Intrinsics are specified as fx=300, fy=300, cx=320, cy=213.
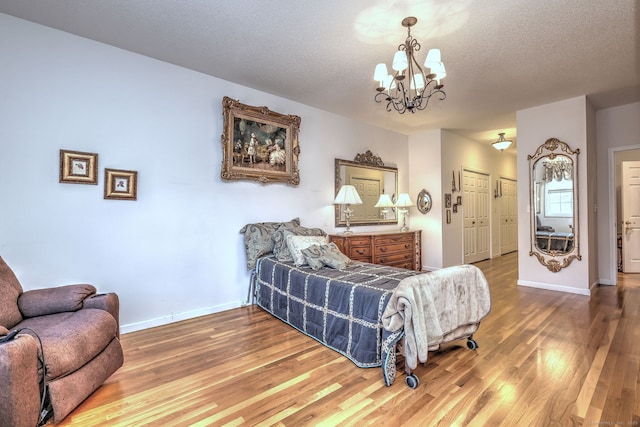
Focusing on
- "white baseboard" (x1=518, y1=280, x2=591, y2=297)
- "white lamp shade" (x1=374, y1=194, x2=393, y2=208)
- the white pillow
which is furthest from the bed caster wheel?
"white baseboard" (x1=518, y1=280, x2=591, y2=297)

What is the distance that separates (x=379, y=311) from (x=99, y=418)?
1737mm

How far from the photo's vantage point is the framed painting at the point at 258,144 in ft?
11.1

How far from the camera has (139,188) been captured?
288cm

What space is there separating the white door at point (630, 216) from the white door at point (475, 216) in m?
2.19

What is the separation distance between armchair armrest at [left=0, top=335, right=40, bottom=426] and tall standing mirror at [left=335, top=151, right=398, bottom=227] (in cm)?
357

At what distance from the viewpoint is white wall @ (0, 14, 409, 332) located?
236 cm

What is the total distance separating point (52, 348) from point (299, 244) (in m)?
2.06

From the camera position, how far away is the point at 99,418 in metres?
1.65

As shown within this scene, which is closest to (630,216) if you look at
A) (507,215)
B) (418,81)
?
(507,215)

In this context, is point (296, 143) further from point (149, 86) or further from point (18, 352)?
point (18, 352)

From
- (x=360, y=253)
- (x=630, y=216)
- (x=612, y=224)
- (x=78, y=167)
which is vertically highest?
(x=78, y=167)

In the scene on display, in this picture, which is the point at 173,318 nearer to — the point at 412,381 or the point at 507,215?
the point at 412,381

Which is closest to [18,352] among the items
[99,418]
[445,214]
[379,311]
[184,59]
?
[99,418]

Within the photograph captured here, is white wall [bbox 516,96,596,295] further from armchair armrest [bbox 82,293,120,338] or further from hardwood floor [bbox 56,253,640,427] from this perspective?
armchair armrest [bbox 82,293,120,338]
